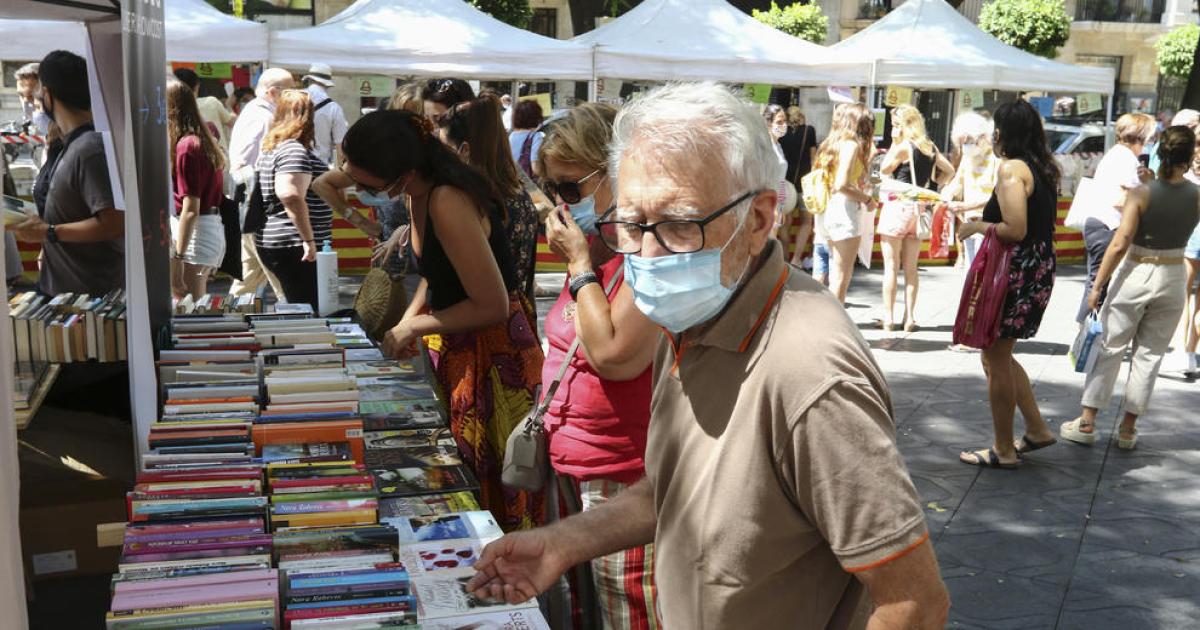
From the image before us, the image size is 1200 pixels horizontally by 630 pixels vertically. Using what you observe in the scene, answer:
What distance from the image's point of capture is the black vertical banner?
10.8 ft

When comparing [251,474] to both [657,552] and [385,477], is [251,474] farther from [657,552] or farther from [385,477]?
[657,552]

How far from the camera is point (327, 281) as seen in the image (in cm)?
575

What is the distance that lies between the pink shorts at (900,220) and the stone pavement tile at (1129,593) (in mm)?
4522

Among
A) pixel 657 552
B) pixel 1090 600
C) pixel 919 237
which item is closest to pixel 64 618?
pixel 657 552

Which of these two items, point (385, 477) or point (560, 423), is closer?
point (560, 423)

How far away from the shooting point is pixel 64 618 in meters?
3.29

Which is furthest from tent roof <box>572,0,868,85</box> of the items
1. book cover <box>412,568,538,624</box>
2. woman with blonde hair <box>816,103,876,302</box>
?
book cover <box>412,568,538,624</box>

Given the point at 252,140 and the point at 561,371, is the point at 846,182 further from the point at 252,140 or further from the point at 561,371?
the point at 561,371

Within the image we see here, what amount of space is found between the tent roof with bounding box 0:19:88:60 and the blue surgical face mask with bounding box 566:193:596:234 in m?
6.71

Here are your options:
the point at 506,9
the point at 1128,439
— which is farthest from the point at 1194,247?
the point at 506,9

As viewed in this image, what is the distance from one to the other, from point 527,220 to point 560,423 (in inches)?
55.3

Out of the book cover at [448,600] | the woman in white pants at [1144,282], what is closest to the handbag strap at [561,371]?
the book cover at [448,600]

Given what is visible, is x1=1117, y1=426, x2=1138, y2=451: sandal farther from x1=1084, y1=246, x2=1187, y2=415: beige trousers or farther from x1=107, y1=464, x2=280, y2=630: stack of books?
x1=107, y1=464, x2=280, y2=630: stack of books

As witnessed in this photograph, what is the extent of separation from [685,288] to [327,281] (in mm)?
4336
